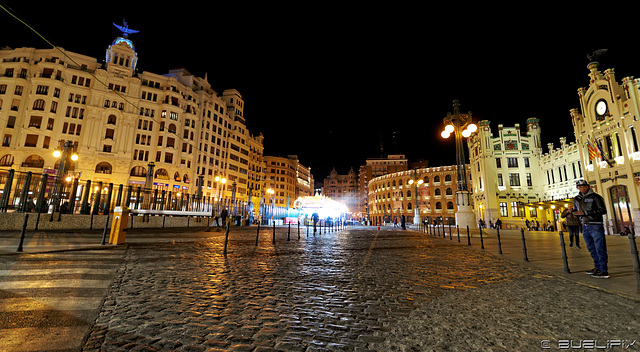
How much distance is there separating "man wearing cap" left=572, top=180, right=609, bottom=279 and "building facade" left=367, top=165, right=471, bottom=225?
173 ft

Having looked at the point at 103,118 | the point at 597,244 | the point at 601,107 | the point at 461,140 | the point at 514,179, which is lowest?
the point at 597,244

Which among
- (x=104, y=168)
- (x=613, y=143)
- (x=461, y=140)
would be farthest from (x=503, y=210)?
(x=104, y=168)

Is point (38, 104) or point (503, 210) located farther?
point (38, 104)

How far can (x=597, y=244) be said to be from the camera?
5.42 meters

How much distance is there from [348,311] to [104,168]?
5436cm

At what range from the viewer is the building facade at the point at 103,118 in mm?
41188

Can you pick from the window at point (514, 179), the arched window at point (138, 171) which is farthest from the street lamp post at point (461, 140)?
the arched window at point (138, 171)

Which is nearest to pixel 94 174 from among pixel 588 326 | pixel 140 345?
pixel 140 345

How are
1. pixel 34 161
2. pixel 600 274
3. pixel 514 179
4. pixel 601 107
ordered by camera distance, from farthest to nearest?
pixel 34 161 → pixel 514 179 → pixel 601 107 → pixel 600 274

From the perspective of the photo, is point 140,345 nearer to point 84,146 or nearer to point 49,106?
point 84,146

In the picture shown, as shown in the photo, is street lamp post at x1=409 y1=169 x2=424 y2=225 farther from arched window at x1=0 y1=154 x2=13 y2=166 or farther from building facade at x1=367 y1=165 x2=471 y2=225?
arched window at x1=0 y1=154 x2=13 y2=166

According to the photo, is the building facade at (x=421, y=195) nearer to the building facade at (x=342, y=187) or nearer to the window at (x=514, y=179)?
the window at (x=514, y=179)

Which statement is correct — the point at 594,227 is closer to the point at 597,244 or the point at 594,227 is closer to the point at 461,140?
the point at 597,244

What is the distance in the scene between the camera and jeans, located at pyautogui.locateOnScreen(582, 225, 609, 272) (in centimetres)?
532
